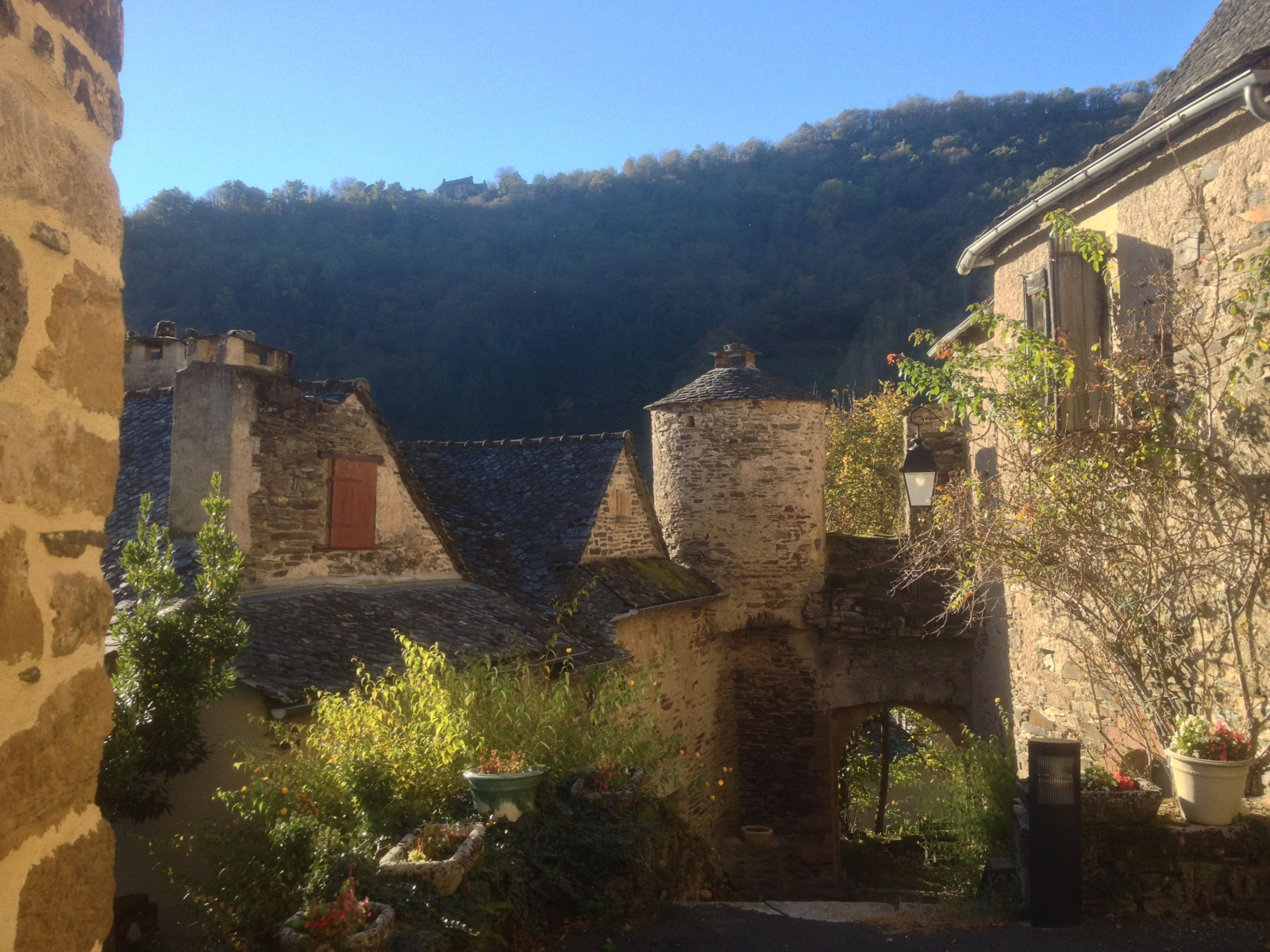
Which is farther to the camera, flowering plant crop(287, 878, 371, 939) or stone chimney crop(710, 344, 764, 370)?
stone chimney crop(710, 344, 764, 370)

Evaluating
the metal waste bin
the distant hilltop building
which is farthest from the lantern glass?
the distant hilltop building

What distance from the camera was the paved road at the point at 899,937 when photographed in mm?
5398

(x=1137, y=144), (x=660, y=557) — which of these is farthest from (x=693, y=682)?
(x=1137, y=144)

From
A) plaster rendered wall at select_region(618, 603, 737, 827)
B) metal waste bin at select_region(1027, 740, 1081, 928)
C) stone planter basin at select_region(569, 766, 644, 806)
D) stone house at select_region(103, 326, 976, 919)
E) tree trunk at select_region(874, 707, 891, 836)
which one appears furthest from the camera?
tree trunk at select_region(874, 707, 891, 836)

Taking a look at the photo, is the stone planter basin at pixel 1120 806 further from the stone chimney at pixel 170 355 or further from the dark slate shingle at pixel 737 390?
the dark slate shingle at pixel 737 390

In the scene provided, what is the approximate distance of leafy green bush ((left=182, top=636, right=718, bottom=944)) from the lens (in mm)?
4727

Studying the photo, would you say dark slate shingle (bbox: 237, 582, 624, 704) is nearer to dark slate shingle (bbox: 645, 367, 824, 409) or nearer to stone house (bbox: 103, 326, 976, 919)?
stone house (bbox: 103, 326, 976, 919)

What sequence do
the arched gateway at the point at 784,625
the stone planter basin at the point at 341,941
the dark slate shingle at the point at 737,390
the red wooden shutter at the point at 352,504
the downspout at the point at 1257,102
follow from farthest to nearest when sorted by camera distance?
the dark slate shingle at the point at 737,390 < the arched gateway at the point at 784,625 < the red wooden shutter at the point at 352,504 < the downspout at the point at 1257,102 < the stone planter basin at the point at 341,941

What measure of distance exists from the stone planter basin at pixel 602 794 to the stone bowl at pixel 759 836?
9340 mm

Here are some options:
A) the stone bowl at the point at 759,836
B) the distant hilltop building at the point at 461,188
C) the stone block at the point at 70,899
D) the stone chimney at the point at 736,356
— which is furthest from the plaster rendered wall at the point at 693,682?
the distant hilltop building at the point at 461,188

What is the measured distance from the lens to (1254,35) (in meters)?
6.18

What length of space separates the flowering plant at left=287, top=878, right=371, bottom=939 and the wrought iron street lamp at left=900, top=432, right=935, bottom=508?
22.9ft

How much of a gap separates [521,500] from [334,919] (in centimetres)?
1070

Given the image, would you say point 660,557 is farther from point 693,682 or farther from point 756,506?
point 693,682
